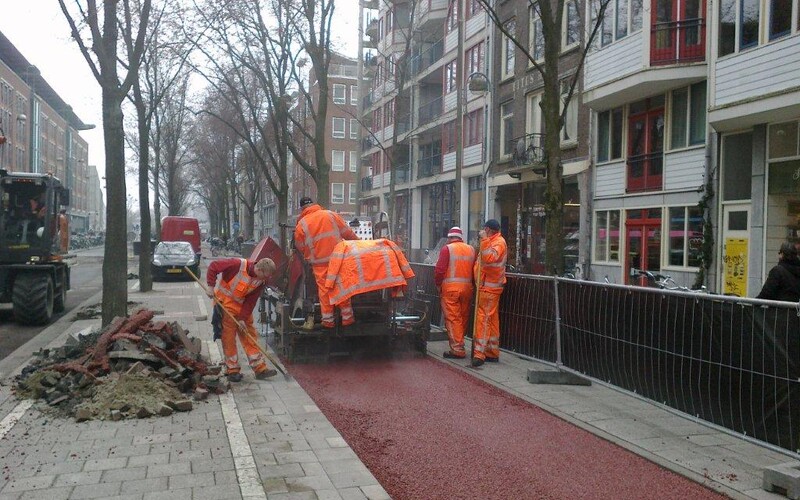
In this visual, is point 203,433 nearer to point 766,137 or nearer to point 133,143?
point 766,137

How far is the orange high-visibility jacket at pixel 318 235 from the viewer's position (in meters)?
9.31

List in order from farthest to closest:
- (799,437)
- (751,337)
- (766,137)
A: 1. (766,137)
2. (751,337)
3. (799,437)

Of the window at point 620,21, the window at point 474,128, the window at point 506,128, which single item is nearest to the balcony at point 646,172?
the window at point 620,21

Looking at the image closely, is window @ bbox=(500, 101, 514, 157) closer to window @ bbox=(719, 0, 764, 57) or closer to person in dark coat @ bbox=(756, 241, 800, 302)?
window @ bbox=(719, 0, 764, 57)

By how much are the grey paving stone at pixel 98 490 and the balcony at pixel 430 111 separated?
32284 mm

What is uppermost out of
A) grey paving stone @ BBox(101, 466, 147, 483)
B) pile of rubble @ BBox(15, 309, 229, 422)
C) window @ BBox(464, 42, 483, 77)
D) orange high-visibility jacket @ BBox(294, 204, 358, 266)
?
window @ BBox(464, 42, 483, 77)

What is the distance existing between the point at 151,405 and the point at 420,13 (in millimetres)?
33374

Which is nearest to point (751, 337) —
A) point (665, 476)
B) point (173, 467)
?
point (665, 476)

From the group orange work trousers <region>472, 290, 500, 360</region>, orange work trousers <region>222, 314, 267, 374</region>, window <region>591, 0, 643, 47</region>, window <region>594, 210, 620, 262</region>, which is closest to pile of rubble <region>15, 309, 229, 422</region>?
orange work trousers <region>222, 314, 267, 374</region>

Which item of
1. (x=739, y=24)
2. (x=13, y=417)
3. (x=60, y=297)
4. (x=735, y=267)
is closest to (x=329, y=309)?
(x=13, y=417)

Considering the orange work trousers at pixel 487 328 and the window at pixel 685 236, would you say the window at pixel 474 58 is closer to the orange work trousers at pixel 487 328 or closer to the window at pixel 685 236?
the window at pixel 685 236

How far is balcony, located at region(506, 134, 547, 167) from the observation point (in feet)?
84.4

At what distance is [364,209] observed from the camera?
2066 inches

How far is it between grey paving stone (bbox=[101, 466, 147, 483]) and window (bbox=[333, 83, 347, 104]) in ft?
188
